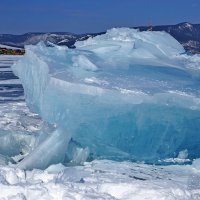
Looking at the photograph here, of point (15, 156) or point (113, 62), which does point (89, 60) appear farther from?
point (15, 156)

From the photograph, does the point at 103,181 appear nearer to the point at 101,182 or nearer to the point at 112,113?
the point at 101,182

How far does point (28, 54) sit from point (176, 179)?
7.67ft

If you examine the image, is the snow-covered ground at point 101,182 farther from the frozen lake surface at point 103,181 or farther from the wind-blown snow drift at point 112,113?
the wind-blown snow drift at point 112,113

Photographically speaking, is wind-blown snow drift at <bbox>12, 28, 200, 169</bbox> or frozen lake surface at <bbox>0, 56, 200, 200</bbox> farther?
wind-blown snow drift at <bbox>12, 28, 200, 169</bbox>

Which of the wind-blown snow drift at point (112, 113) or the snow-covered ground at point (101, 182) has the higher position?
the wind-blown snow drift at point (112, 113)

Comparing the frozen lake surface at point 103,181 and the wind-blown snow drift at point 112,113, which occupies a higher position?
the wind-blown snow drift at point 112,113

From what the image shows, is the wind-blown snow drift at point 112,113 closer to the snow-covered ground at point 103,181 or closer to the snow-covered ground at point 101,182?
the snow-covered ground at point 103,181

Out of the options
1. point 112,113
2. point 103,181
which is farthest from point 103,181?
point 112,113

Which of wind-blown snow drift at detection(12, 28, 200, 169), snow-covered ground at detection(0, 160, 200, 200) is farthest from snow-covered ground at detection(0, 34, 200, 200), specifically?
wind-blown snow drift at detection(12, 28, 200, 169)

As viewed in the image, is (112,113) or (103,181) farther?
(112,113)

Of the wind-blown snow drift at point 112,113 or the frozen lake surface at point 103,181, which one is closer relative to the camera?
the frozen lake surface at point 103,181

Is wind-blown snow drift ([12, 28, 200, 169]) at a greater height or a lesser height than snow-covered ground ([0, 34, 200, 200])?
greater

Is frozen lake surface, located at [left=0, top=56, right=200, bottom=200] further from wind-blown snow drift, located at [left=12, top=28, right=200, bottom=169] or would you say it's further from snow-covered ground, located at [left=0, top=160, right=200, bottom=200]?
wind-blown snow drift, located at [left=12, top=28, right=200, bottom=169]

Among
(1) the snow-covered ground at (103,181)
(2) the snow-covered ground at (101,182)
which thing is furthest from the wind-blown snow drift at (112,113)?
(2) the snow-covered ground at (101,182)
